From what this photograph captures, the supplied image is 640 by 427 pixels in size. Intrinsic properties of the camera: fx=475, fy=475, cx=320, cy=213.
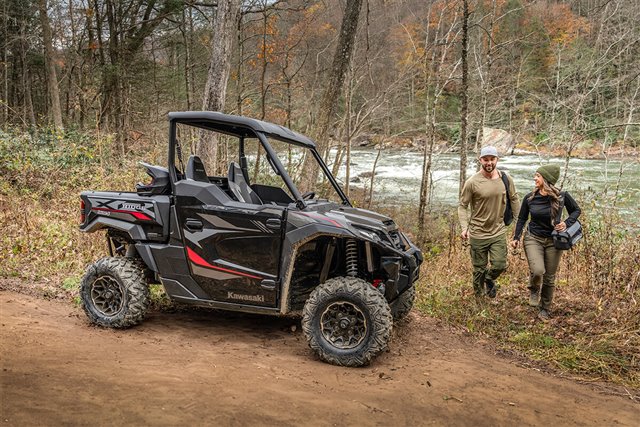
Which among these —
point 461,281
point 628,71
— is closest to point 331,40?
point 628,71

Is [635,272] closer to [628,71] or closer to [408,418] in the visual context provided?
[408,418]

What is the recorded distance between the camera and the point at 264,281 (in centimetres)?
425

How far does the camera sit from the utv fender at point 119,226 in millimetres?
4652

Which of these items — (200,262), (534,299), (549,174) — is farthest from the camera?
(534,299)

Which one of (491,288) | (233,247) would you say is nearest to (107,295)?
(233,247)

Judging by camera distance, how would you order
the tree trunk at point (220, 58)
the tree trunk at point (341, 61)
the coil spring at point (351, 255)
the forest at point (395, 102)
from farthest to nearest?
the tree trunk at point (341, 61) → the tree trunk at point (220, 58) → the forest at point (395, 102) → the coil spring at point (351, 255)

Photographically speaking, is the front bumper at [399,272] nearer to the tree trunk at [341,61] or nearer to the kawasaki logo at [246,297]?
the kawasaki logo at [246,297]

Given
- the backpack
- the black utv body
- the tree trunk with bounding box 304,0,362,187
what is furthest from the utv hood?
the tree trunk with bounding box 304,0,362,187

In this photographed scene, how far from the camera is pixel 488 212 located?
5.69 metres

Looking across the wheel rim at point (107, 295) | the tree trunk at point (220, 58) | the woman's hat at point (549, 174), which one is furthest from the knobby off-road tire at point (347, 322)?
the tree trunk at point (220, 58)

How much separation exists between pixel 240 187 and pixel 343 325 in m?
1.77

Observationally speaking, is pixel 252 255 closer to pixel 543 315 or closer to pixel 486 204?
pixel 486 204

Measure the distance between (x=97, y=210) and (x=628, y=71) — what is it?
33.9 ft

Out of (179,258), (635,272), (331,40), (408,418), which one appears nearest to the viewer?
(408,418)
